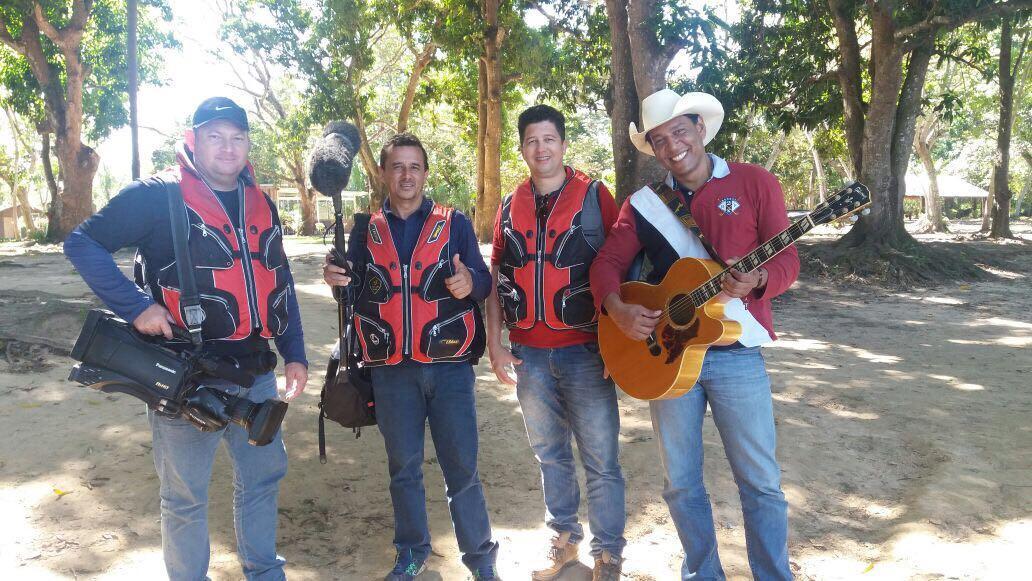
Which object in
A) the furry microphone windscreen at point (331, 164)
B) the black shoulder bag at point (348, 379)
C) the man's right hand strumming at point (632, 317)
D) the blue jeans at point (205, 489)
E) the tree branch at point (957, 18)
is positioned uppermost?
the tree branch at point (957, 18)

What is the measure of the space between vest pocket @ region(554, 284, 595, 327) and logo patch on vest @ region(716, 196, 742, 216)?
693 mm

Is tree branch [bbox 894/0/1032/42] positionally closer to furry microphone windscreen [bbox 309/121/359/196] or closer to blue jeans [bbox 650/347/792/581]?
blue jeans [bbox 650/347/792/581]

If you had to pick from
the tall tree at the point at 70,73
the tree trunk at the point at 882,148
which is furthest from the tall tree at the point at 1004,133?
the tall tree at the point at 70,73

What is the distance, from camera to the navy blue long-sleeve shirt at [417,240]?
322cm

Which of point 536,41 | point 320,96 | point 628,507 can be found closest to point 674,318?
point 628,507

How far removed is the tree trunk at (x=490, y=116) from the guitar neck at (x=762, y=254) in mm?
13889

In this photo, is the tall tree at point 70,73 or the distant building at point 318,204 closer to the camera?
the tall tree at point 70,73

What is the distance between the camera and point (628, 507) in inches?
166

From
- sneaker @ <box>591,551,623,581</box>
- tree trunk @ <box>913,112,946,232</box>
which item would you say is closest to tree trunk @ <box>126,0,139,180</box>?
sneaker @ <box>591,551,623,581</box>

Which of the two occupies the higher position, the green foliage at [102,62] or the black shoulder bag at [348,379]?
the green foliage at [102,62]

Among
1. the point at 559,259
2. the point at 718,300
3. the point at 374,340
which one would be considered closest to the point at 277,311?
the point at 374,340

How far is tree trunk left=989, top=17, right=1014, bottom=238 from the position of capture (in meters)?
19.0

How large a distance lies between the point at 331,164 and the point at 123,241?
0.84 metres

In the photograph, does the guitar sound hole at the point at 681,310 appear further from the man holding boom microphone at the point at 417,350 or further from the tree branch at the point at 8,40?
the tree branch at the point at 8,40
